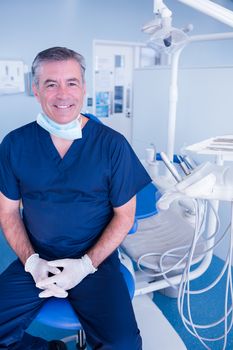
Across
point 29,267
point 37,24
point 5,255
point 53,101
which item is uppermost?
point 37,24

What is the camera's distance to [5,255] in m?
2.29

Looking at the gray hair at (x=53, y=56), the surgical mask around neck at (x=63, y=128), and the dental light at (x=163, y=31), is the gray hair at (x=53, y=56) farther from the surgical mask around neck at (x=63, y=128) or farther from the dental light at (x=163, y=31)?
the dental light at (x=163, y=31)

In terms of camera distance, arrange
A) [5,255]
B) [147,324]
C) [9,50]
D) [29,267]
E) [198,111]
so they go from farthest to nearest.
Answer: [9,50] < [5,255] < [198,111] < [147,324] < [29,267]

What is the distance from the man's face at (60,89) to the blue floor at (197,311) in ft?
3.39

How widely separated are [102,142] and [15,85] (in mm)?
2696

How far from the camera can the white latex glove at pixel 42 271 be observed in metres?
1.01

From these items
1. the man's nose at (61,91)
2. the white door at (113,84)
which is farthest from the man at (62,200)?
the white door at (113,84)

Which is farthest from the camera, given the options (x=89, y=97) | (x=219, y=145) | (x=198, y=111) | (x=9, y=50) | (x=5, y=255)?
(x=89, y=97)

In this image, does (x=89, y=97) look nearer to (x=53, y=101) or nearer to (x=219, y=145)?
(x=53, y=101)

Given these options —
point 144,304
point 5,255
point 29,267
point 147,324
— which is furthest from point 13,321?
point 5,255

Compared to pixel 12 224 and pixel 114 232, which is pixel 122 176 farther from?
pixel 12 224

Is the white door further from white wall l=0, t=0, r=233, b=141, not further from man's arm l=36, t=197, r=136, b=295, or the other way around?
man's arm l=36, t=197, r=136, b=295

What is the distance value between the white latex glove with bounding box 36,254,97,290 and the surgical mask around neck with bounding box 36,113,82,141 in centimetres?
42

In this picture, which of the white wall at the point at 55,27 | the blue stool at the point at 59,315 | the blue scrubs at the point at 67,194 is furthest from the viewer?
the white wall at the point at 55,27
